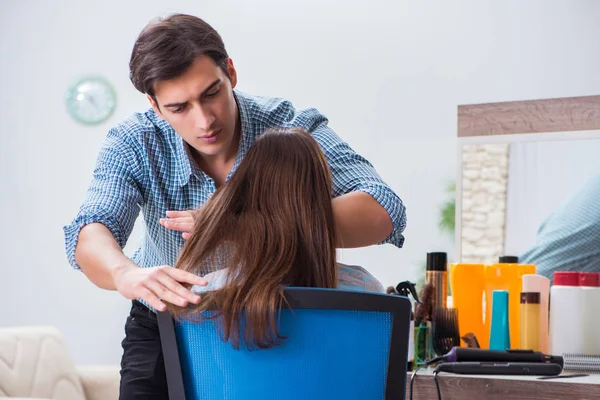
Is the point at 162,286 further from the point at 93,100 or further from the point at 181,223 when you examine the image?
the point at 93,100

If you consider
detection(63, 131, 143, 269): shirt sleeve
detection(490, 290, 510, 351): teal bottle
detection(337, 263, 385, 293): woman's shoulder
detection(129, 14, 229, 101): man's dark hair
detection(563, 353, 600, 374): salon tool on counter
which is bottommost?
detection(563, 353, 600, 374): salon tool on counter

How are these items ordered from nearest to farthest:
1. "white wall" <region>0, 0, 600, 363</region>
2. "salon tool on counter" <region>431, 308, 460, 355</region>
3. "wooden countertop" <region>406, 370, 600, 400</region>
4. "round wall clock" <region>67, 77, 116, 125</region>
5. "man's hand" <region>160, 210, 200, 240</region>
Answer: "man's hand" <region>160, 210, 200, 240</region>, "wooden countertop" <region>406, 370, 600, 400</region>, "salon tool on counter" <region>431, 308, 460, 355</region>, "white wall" <region>0, 0, 600, 363</region>, "round wall clock" <region>67, 77, 116, 125</region>

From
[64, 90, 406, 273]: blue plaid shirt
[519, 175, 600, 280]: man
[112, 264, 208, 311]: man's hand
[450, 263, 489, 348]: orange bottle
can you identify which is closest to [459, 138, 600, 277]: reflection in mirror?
[519, 175, 600, 280]: man

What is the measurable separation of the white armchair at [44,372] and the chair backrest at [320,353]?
1803 millimetres

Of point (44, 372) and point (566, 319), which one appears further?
point (44, 372)

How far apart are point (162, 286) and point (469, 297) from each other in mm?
1179

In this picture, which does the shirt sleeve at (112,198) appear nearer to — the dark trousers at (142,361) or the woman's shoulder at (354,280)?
the dark trousers at (142,361)

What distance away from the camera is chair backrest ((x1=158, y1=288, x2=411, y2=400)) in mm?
930

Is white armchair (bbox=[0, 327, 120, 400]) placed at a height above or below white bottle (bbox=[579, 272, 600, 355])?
below

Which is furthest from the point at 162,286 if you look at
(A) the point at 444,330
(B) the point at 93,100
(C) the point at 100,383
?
(B) the point at 93,100

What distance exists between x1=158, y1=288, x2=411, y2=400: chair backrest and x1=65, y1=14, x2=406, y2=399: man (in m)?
0.20

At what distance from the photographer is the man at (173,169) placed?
1.23 meters

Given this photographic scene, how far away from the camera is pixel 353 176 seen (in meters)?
1.36

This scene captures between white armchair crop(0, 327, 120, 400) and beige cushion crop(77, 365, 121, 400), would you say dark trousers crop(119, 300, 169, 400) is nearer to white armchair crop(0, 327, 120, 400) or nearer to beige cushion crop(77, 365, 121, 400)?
white armchair crop(0, 327, 120, 400)
